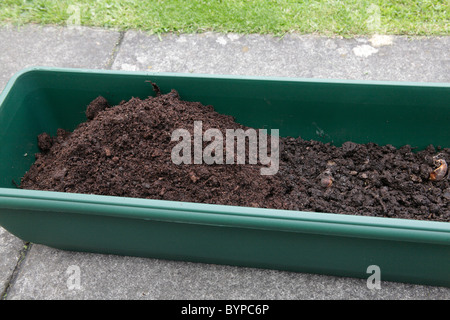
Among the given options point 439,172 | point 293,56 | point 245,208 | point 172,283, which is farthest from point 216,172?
point 293,56

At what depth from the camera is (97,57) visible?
243cm

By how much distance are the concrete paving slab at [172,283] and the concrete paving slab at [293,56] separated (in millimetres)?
1191

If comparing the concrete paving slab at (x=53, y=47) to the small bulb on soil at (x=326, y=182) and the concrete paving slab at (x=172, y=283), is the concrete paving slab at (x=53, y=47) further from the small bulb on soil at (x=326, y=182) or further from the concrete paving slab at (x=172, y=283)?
the small bulb on soil at (x=326, y=182)

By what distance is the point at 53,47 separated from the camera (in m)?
2.50

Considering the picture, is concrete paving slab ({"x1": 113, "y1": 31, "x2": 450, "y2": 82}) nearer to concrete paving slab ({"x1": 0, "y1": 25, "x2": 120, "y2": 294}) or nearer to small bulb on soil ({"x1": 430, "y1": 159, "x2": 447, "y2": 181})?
concrete paving slab ({"x1": 0, "y1": 25, "x2": 120, "y2": 294})

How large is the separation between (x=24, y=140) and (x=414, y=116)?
1.59 meters

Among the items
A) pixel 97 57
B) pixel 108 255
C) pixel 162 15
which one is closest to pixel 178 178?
pixel 108 255

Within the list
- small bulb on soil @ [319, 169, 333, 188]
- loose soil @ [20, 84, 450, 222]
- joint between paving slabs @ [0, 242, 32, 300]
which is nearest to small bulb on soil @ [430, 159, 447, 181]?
loose soil @ [20, 84, 450, 222]

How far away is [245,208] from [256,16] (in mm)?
1708

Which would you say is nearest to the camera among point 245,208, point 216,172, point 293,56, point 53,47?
point 245,208

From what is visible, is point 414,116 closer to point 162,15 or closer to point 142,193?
point 142,193

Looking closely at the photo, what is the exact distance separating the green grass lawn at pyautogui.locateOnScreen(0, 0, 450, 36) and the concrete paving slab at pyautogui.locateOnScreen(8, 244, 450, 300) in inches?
60.8

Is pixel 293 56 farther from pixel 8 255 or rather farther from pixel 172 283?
pixel 8 255

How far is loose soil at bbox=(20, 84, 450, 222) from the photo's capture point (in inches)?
57.7
